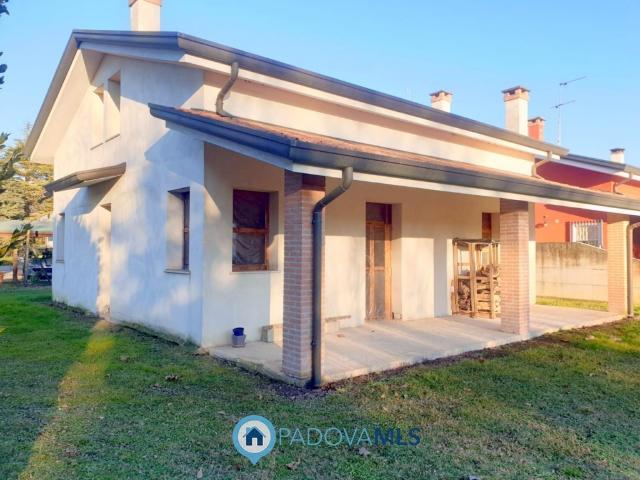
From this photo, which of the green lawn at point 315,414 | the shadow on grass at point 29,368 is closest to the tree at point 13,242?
the shadow on grass at point 29,368

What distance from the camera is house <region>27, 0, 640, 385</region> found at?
6.06 metres

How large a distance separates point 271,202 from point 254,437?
16.3 ft

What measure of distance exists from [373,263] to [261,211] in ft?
10.2

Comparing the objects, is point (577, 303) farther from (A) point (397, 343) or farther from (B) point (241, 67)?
(B) point (241, 67)

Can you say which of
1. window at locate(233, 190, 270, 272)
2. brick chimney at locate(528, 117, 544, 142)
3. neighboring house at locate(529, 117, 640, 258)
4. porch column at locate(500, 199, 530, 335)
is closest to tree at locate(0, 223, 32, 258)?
window at locate(233, 190, 270, 272)

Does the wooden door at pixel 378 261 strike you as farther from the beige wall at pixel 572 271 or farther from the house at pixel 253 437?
the beige wall at pixel 572 271

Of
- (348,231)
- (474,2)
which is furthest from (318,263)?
(474,2)

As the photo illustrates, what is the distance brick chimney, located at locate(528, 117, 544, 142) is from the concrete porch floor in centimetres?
1066

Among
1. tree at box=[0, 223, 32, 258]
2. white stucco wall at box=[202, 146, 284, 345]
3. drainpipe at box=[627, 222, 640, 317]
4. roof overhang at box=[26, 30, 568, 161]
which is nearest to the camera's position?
tree at box=[0, 223, 32, 258]

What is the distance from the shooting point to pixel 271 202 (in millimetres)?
8805

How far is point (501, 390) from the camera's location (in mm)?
5980

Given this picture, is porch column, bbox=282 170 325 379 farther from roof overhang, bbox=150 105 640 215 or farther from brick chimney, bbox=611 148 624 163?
brick chimney, bbox=611 148 624 163

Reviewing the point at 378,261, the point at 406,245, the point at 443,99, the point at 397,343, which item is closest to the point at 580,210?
the point at 443,99

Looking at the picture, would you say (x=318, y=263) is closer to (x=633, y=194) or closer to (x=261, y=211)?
(x=261, y=211)
